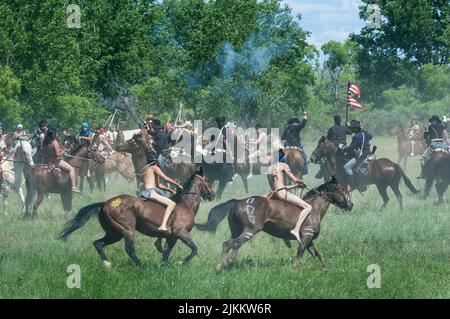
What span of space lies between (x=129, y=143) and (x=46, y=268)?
10248 mm

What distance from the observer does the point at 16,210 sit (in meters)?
24.3

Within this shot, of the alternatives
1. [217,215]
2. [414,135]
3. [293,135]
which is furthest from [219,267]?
[414,135]

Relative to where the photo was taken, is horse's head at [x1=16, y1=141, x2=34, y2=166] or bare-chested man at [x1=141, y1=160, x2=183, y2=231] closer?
bare-chested man at [x1=141, y1=160, x2=183, y2=231]

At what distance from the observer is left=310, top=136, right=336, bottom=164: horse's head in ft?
81.3

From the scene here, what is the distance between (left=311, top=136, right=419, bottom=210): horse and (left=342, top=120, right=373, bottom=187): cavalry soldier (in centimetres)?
22

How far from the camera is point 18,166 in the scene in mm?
24094

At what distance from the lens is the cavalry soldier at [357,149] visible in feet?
79.0

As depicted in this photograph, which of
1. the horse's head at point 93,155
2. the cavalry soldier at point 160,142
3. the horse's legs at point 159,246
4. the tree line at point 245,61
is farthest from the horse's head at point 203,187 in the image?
the tree line at point 245,61

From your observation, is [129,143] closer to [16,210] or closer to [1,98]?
[16,210]

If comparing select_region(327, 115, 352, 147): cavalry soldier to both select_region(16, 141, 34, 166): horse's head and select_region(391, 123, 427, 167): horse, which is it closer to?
select_region(16, 141, 34, 166): horse's head

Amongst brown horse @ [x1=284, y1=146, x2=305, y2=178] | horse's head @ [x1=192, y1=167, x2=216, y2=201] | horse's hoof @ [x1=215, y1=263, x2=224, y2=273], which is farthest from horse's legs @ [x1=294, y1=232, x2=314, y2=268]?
brown horse @ [x1=284, y1=146, x2=305, y2=178]

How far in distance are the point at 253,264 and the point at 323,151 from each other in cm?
996

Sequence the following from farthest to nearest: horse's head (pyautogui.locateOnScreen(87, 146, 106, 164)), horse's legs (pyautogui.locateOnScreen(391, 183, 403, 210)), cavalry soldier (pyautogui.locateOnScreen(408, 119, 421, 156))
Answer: cavalry soldier (pyautogui.locateOnScreen(408, 119, 421, 156)), horse's head (pyautogui.locateOnScreen(87, 146, 106, 164)), horse's legs (pyautogui.locateOnScreen(391, 183, 403, 210))
